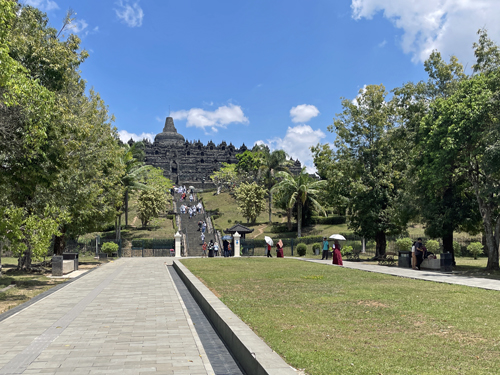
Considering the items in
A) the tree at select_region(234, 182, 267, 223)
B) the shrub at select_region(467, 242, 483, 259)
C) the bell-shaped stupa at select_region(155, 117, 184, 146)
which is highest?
the bell-shaped stupa at select_region(155, 117, 184, 146)

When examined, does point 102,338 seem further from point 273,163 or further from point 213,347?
point 273,163

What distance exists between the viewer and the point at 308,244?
122 feet

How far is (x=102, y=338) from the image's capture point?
6.64 metres

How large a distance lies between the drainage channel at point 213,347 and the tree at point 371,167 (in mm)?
19024

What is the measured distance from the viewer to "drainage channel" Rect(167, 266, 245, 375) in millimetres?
5234

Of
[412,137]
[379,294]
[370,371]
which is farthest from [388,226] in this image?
[370,371]

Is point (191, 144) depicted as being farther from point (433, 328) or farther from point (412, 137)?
point (433, 328)

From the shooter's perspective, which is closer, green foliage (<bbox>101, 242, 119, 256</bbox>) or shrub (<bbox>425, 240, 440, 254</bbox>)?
shrub (<bbox>425, 240, 440, 254</bbox>)

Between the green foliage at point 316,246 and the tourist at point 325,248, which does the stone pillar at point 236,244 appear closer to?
the green foliage at point 316,246

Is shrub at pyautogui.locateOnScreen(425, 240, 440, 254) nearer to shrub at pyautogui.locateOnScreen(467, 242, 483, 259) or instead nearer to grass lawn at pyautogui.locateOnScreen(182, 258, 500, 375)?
shrub at pyautogui.locateOnScreen(467, 242, 483, 259)

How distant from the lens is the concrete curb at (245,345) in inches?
168

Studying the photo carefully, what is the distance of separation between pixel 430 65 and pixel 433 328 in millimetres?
20072

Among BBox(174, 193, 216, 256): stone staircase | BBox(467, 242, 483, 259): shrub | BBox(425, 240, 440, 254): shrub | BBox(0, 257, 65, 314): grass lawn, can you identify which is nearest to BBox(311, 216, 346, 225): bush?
BBox(174, 193, 216, 256): stone staircase

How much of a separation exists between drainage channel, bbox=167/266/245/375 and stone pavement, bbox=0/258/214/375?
123 millimetres
